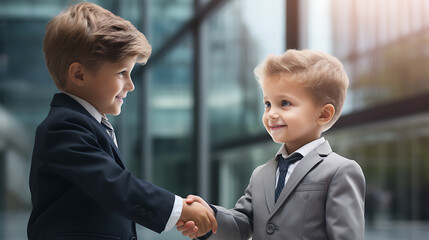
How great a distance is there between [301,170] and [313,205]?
107 millimetres

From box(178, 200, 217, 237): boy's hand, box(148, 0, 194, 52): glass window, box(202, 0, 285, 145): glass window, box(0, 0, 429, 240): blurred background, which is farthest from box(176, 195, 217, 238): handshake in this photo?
box(148, 0, 194, 52): glass window

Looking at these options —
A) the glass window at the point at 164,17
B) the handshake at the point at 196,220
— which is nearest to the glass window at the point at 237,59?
the glass window at the point at 164,17

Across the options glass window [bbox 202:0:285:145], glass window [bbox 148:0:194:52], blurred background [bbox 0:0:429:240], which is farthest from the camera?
glass window [bbox 148:0:194:52]

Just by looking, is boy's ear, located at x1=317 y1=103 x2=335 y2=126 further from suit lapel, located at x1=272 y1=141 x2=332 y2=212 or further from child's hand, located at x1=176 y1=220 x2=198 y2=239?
child's hand, located at x1=176 y1=220 x2=198 y2=239

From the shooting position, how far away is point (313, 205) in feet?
4.68

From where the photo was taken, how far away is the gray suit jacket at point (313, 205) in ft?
4.56

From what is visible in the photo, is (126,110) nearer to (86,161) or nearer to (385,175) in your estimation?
(385,175)

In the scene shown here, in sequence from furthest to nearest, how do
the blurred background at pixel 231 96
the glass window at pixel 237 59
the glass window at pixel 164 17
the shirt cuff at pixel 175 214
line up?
the glass window at pixel 164 17 → the glass window at pixel 237 59 → the blurred background at pixel 231 96 → the shirt cuff at pixel 175 214

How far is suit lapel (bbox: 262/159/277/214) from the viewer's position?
1506 millimetres

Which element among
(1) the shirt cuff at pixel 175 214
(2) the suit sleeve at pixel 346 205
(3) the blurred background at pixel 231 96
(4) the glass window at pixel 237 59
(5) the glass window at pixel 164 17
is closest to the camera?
(2) the suit sleeve at pixel 346 205

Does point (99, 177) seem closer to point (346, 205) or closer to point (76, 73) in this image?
point (76, 73)

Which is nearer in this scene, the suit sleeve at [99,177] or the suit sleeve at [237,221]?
the suit sleeve at [99,177]

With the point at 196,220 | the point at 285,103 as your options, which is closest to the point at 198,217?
the point at 196,220

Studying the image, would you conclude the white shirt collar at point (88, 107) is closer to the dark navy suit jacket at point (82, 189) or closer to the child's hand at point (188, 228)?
the dark navy suit jacket at point (82, 189)
